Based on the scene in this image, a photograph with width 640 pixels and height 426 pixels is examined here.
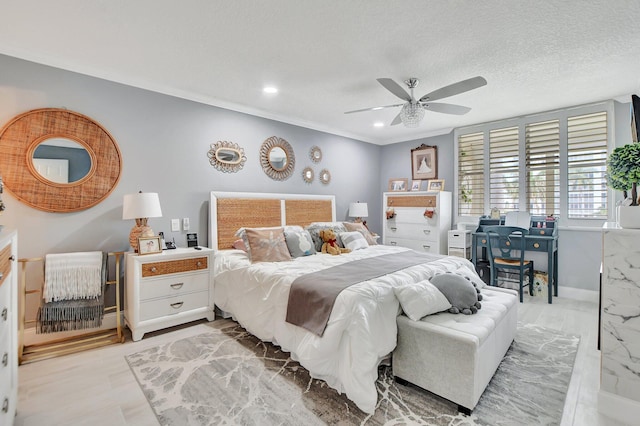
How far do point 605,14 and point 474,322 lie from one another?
7.46 feet

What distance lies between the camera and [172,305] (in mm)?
2982

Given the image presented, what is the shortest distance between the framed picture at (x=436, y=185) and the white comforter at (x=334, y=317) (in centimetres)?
227

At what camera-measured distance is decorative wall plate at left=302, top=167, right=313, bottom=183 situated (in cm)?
483

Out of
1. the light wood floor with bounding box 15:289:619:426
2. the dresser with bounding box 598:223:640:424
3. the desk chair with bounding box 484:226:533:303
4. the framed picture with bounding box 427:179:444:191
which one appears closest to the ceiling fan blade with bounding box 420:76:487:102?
the dresser with bounding box 598:223:640:424

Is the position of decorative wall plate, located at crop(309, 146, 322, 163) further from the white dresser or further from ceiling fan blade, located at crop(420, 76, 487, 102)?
ceiling fan blade, located at crop(420, 76, 487, 102)

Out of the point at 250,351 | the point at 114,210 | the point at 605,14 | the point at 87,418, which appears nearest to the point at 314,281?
the point at 250,351

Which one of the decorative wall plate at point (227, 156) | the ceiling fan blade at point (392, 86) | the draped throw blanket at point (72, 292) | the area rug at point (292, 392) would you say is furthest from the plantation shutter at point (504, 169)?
the draped throw blanket at point (72, 292)

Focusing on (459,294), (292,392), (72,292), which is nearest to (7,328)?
(72,292)

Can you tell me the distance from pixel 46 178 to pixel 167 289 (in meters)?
1.44

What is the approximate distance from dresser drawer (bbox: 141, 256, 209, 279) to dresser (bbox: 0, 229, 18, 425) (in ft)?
3.61

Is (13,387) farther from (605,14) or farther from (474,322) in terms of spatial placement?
(605,14)

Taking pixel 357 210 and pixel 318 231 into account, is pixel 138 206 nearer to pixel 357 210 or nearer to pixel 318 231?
pixel 318 231

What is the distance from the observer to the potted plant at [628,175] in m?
1.78

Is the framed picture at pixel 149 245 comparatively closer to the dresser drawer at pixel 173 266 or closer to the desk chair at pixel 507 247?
the dresser drawer at pixel 173 266
